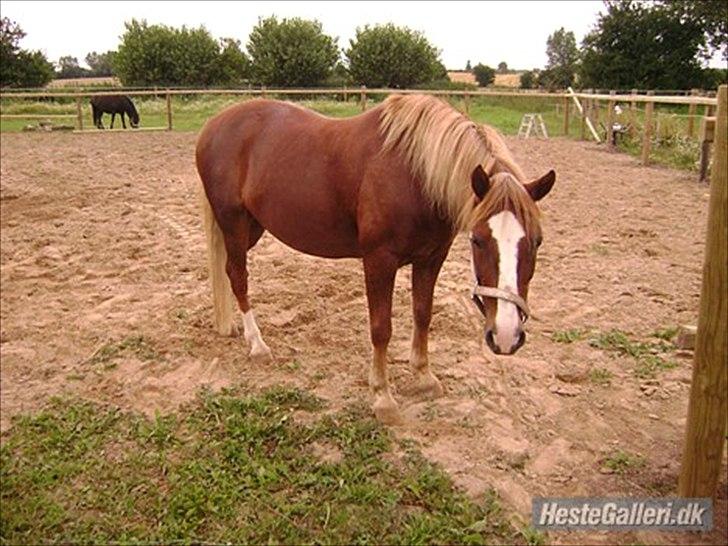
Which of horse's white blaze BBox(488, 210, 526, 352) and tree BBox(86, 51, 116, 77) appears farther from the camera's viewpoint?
tree BBox(86, 51, 116, 77)

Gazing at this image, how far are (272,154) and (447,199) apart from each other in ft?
3.92

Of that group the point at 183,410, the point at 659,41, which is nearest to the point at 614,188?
the point at 183,410

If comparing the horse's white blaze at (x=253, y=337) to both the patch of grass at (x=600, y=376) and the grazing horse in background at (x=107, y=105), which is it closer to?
the patch of grass at (x=600, y=376)

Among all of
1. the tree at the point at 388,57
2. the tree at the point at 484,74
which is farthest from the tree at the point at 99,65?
the tree at the point at 484,74

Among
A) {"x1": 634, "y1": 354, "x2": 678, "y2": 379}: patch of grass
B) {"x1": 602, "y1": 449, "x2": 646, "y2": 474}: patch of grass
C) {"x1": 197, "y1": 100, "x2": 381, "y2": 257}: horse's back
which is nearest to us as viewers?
{"x1": 602, "y1": 449, "x2": 646, "y2": 474}: patch of grass

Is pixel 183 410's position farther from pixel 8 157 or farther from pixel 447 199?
pixel 8 157

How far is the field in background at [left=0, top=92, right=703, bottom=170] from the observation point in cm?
1018

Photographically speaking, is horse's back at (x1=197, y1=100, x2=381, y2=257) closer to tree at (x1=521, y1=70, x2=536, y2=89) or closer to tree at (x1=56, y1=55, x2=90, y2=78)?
tree at (x1=56, y1=55, x2=90, y2=78)

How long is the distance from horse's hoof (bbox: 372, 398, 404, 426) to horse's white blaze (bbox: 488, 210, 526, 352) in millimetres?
825

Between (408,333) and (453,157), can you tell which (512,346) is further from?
(408,333)

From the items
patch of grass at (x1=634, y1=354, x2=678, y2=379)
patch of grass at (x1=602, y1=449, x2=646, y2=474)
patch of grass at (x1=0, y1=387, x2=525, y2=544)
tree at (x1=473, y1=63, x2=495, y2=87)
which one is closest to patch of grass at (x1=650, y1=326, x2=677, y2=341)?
patch of grass at (x1=634, y1=354, x2=678, y2=379)

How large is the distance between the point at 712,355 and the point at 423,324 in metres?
Result: 1.33

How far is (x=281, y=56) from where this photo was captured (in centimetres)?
3456

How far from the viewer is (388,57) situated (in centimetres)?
3619
